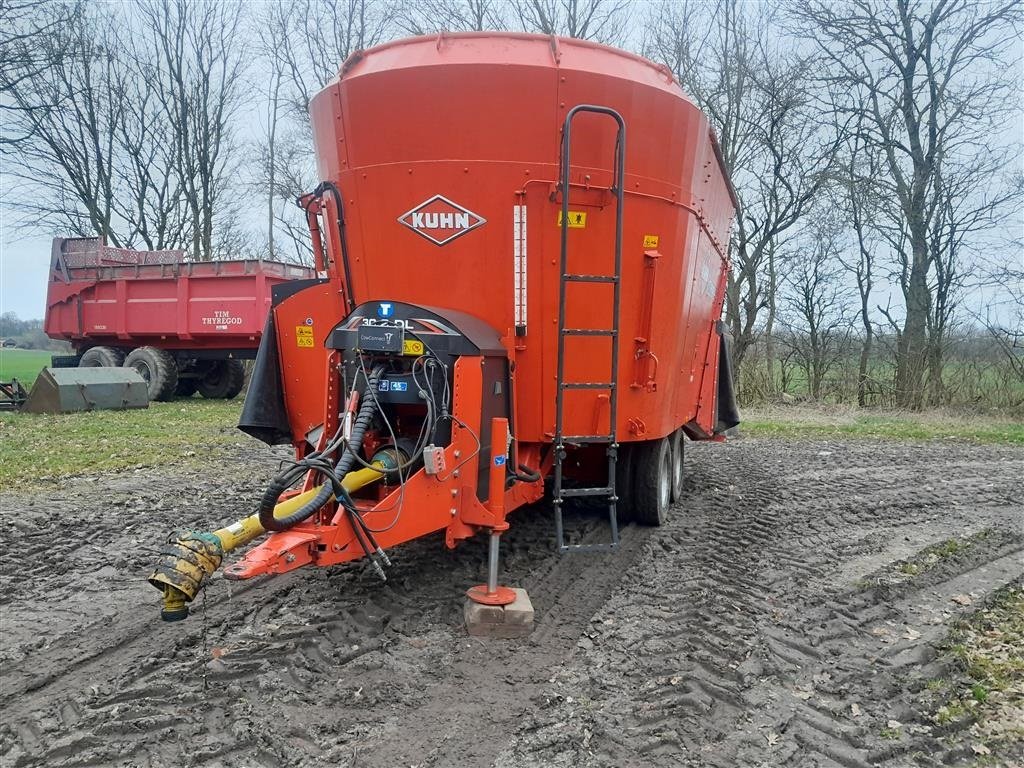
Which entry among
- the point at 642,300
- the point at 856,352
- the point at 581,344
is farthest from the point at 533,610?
the point at 856,352

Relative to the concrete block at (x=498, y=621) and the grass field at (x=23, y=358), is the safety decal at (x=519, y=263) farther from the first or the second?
the grass field at (x=23, y=358)

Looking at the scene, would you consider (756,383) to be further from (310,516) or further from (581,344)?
(310,516)

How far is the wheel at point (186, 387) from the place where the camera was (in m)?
17.1

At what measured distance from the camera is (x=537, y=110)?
4516 millimetres

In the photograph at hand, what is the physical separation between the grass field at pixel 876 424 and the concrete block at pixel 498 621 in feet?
34.2

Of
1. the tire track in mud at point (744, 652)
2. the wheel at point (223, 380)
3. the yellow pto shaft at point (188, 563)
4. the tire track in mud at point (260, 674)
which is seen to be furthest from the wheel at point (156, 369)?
the yellow pto shaft at point (188, 563)

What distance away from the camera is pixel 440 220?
465cm

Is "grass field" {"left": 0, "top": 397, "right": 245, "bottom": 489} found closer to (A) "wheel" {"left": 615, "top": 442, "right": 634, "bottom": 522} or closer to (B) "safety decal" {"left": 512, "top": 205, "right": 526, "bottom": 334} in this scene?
(A) "wheel" {"left": 615, "top": 442, "right": 634, "bottom": 522}

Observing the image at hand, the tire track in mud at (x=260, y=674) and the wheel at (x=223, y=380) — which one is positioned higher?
the wheel at (x=223, y=380)

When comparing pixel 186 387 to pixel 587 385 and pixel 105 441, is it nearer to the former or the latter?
pixel 105 441

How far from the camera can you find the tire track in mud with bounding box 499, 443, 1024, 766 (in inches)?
115

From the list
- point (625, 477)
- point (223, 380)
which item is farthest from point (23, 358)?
point (625, 477)

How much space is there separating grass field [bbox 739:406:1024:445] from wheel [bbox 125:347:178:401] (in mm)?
11028

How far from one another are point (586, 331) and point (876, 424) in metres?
12.5
